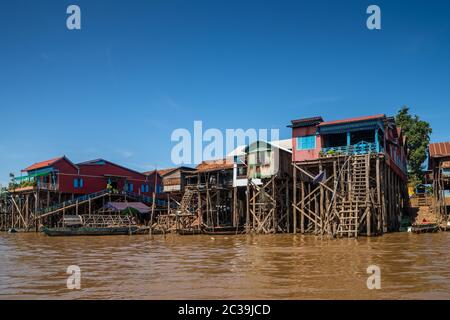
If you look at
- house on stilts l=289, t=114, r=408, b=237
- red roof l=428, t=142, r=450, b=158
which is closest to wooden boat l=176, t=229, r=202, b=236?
house on stilts l=289, t=114, r=408, b=237

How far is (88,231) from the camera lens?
3678 centimetres

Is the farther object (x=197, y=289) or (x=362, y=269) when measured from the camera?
(x=362, y=269)

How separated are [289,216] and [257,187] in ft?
12.5

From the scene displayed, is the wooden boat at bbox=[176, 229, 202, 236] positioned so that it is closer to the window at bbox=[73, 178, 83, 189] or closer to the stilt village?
the stilt village

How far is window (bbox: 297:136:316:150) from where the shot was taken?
32875 millimetres

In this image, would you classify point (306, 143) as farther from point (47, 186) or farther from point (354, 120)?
point (47, 186)

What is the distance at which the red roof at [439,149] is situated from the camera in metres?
39.9

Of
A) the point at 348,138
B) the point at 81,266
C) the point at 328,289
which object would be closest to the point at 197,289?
the point at 328,289

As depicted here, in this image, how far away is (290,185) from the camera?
123 feet

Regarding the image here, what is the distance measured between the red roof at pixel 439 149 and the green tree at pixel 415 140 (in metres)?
8.50

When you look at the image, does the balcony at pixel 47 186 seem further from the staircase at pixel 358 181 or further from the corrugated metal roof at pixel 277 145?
the staircase at pixel 358 181

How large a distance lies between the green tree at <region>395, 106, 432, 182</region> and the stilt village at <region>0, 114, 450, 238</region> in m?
2.44

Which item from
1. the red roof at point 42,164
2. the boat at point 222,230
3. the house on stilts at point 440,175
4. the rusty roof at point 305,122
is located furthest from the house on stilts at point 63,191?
the house on stilts at point 440,175
